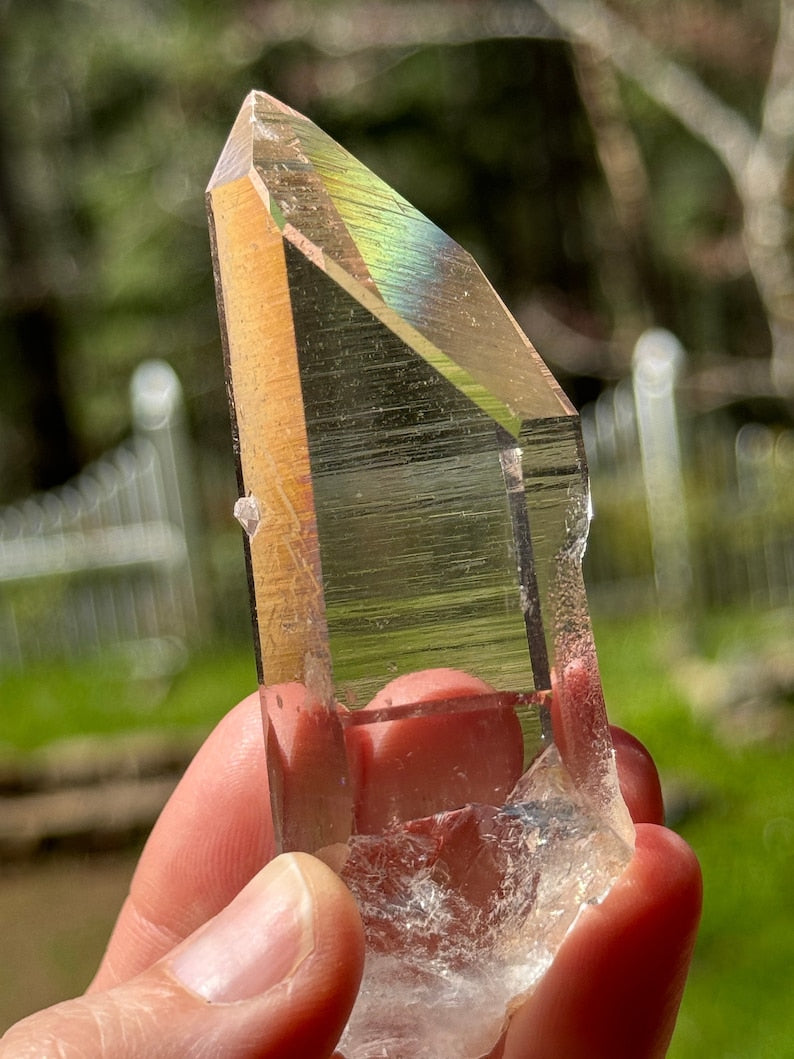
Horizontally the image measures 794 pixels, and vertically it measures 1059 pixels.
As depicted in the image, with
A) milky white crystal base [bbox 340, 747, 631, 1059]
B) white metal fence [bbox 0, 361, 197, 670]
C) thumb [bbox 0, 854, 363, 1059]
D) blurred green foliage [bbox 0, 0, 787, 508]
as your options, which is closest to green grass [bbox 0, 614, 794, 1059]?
white metal fence [bbox 0, 361, 197, 670]

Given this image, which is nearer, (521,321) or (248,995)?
(248,995)

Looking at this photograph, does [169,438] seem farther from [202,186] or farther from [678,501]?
[202,186]

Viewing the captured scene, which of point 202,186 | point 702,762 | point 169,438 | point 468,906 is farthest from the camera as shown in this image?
point 202,186

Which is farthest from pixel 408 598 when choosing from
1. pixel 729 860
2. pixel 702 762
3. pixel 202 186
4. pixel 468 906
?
pixel 202 186

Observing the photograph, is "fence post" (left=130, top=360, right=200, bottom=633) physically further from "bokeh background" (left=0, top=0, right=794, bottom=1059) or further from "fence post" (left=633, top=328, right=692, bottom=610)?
"fence post" (left=633, top=328, right=692, bottom=610)

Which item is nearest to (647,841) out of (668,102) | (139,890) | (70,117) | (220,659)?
(139,890)

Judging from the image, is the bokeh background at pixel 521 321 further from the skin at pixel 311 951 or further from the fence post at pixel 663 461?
the skin at pixel 311 951

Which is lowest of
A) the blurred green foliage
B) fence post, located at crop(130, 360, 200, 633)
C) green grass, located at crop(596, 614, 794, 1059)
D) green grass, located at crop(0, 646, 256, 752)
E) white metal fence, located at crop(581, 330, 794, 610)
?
green grass, located at crop(596, 614, 794, 1059)
